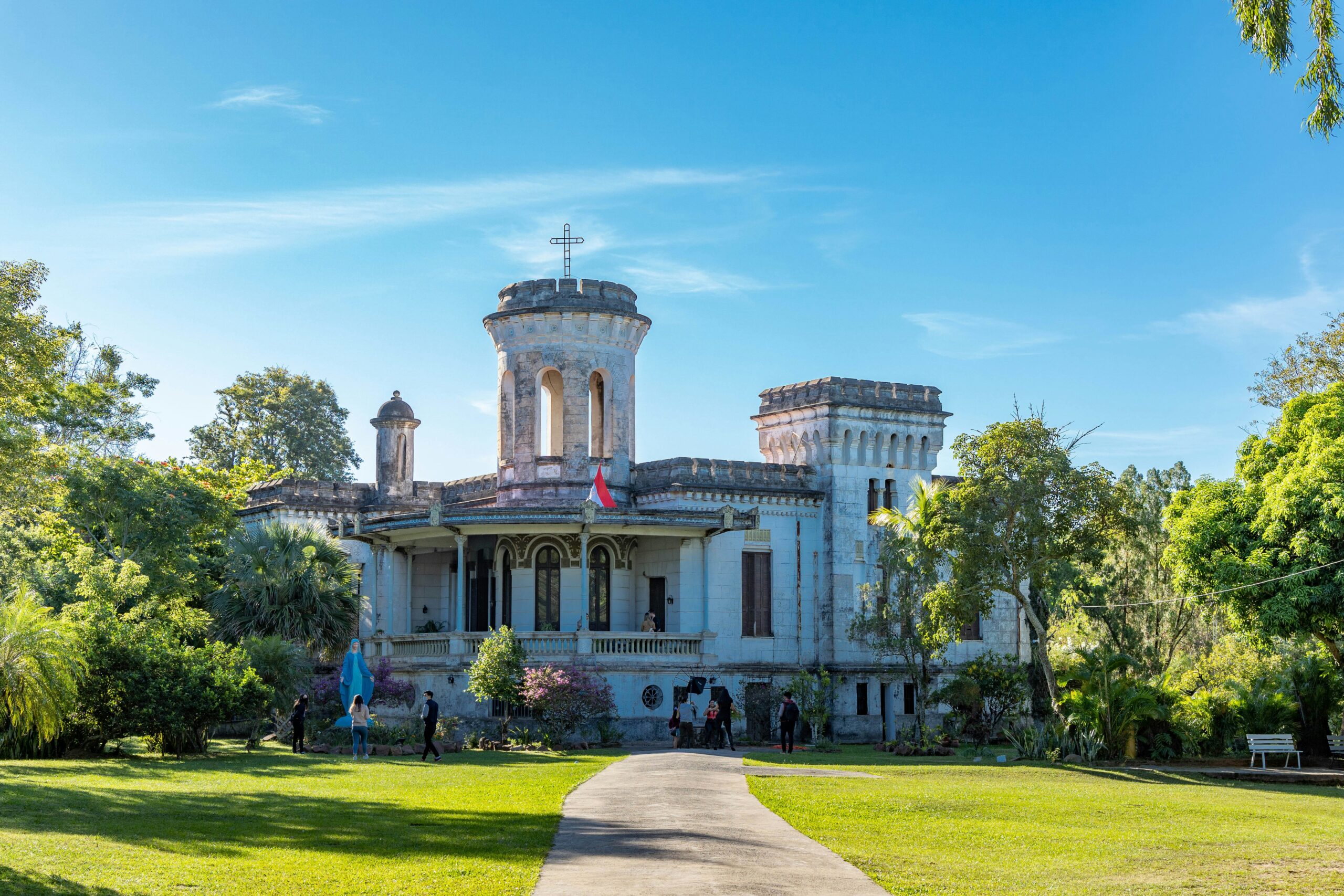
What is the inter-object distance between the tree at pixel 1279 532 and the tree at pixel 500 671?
14445 mm

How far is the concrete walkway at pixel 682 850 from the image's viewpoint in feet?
39.1

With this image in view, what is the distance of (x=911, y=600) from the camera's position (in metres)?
38.4

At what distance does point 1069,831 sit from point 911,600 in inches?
831

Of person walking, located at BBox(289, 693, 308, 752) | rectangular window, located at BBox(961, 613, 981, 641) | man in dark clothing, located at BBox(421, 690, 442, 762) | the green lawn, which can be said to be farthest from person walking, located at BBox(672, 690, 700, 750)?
rectangular window, located at BBox(961, 613, 981, 641)

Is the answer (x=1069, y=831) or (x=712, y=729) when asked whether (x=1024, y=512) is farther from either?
(x=1069, y=831)

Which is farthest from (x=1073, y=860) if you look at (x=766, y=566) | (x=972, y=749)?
(x=766, y=566)

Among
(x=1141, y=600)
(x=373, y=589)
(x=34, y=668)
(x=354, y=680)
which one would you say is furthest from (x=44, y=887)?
(x=1141, y=600)

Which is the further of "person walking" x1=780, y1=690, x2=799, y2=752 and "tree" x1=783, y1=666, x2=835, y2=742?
"tree" x1=783, y1=666, x2=835, y2=742

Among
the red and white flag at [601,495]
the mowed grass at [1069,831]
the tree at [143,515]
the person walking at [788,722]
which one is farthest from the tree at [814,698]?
the tree at [143,515]

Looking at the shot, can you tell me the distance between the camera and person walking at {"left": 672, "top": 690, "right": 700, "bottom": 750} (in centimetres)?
3412

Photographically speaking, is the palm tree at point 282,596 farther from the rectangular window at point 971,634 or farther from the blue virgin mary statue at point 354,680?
the rectangular window at point 971,634

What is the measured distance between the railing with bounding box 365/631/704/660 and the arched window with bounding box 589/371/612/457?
6.36 meters

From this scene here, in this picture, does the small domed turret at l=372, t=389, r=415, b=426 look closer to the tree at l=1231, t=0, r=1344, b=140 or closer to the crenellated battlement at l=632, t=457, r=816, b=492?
the crenellated battlement at l=632, t=457, r=816, b=492

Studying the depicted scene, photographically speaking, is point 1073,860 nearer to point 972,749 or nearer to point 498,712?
point 972,749
